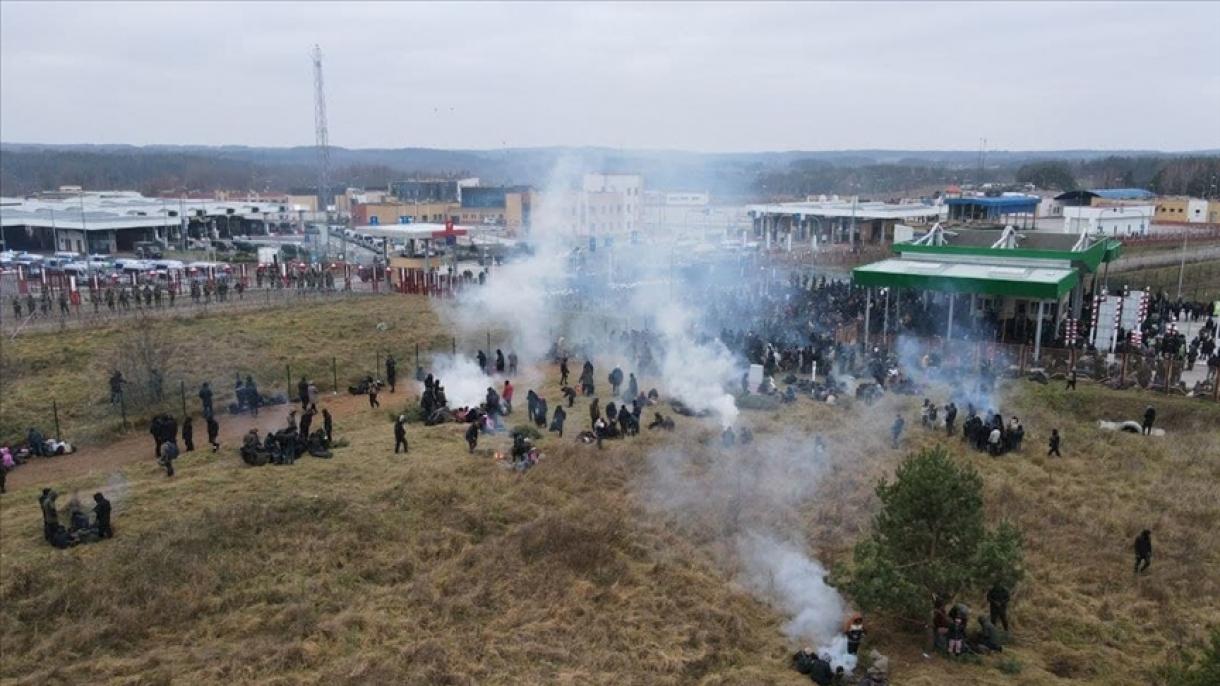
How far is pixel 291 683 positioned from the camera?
1115cm

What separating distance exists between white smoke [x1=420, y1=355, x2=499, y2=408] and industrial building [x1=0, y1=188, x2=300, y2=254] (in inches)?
1476

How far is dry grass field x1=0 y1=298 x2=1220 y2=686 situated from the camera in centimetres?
1173

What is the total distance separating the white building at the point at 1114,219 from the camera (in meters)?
54.4

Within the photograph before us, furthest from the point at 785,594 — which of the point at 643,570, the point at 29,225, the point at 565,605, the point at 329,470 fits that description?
the point at 29,225

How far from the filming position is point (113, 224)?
185ft

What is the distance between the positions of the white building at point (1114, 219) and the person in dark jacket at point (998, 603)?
48.0 m

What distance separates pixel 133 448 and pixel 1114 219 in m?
57.8

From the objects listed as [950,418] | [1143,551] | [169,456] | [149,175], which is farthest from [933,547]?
[149,175]

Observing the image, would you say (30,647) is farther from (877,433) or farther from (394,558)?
(877,433)

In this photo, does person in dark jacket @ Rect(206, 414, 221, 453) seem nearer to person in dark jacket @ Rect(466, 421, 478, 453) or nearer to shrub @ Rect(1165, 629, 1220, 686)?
person in dark jacket @ Rect(466, 421, 478, 453)

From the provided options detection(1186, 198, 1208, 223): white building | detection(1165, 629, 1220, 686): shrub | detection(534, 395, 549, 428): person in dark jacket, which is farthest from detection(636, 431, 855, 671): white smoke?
detection(1186, 198, 1208, 223): white building

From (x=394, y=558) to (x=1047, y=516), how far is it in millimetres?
12081

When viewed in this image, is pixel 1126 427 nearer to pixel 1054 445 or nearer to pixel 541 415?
pixel 1054 445

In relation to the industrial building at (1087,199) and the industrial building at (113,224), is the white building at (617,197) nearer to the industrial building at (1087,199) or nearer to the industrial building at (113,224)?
the industrial building at (113,224)
